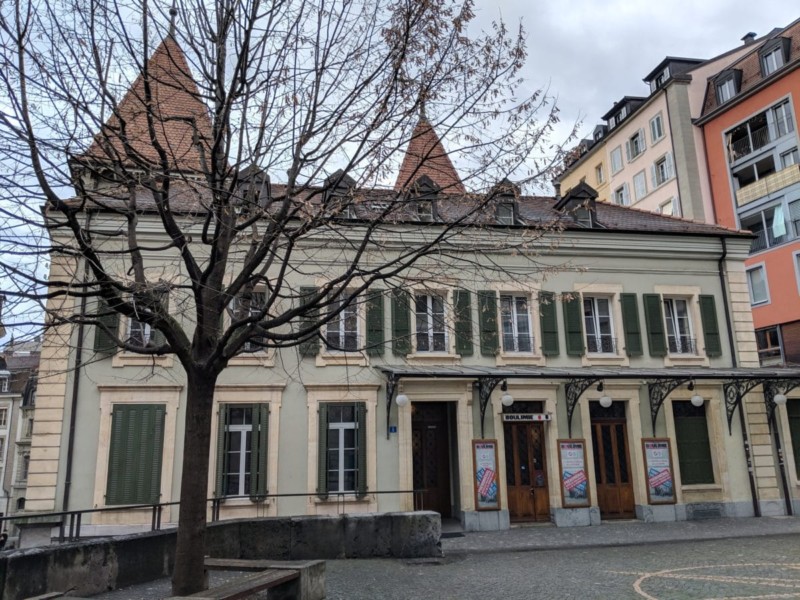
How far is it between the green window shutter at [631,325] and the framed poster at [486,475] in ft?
15.0

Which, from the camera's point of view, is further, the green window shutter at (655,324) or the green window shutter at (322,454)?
the green window shutter at (655,324)

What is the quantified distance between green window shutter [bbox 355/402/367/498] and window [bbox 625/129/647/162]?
27.6m

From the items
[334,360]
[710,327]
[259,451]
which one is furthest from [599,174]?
[259,451]

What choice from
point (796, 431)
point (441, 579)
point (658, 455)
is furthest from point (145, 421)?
point (796, 431)

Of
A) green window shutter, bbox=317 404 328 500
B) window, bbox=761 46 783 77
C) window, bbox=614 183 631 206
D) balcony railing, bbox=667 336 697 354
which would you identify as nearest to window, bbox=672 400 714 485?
balcony railing, bbox=667 336 697 354

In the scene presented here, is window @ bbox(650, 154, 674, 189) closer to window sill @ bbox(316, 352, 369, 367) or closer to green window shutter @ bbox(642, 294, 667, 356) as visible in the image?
green window shutter @ bbox(642, 294, 667, 356)

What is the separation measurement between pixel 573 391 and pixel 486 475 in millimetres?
3073

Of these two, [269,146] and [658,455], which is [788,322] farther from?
[269,146]

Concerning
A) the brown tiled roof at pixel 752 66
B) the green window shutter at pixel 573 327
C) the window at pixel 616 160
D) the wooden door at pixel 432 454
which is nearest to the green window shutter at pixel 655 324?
the green window shutter at pixel 573 327

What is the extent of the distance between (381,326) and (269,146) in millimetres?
8773

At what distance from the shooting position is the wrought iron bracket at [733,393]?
53.1ft

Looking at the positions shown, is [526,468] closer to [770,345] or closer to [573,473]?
[573,473]

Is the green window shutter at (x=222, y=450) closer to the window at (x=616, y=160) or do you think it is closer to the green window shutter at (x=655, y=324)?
the green window shutter at (x=655, y=324)

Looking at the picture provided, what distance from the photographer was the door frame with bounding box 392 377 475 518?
1483 centimetres
